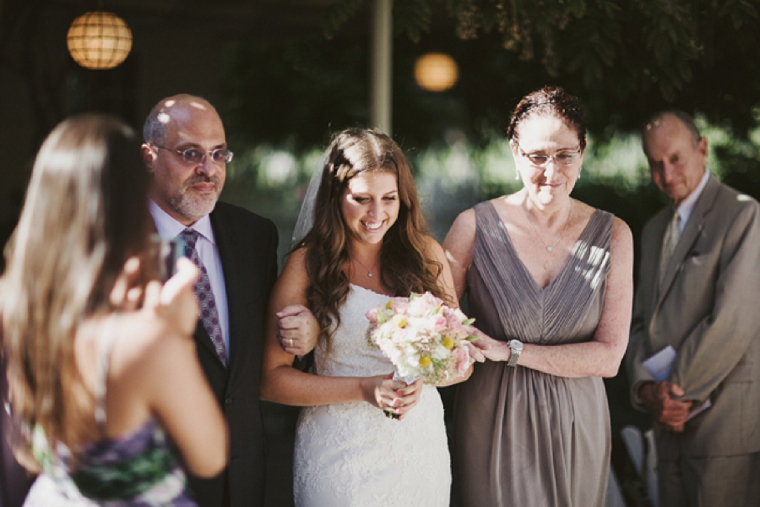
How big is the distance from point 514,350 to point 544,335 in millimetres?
194

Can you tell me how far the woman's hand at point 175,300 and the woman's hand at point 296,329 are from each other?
802 millimetres

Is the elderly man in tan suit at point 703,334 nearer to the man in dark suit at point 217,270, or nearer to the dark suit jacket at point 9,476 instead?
the man in dark suit at point 217,270

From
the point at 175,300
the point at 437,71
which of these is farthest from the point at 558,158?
the point at 437,71

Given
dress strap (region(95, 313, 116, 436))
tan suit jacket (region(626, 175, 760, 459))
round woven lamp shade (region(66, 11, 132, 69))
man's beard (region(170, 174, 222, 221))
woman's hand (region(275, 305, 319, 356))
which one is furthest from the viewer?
round woven lamp shade (region(66, 11, 132, 69))

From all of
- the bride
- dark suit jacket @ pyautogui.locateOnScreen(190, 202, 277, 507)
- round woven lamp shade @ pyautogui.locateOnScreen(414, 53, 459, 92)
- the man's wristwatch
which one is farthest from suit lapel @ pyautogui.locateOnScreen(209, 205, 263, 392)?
round woven lamp shade @ pyautogui.locateOnScreen(414, 53, 459, 92)

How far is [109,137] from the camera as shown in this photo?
2.07 metres

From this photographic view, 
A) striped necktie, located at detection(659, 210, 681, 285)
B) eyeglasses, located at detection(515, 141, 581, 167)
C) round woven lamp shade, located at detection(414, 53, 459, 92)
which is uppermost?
round woven lamp shade, located at detection(414, 53, 459, 92)

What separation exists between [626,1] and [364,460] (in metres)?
3.28

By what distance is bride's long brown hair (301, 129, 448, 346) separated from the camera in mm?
3088

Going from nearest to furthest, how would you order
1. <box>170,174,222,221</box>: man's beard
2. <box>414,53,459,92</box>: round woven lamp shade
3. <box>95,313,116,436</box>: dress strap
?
1. <box>95,313,116,436</box>: dress strap
2. <box>170,174,222,221</box>: man's beard
3. <box>414,53,459,92</box>: round woven lamp shade

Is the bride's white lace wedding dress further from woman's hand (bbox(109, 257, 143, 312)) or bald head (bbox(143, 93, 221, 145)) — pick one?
woman's hand (bbox(109, 257, 143, 312))

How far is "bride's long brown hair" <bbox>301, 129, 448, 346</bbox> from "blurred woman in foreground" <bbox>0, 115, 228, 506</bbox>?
0.99m

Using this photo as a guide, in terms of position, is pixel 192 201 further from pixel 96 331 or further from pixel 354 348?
pixel 96 331

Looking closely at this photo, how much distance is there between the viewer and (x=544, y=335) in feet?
11.2
